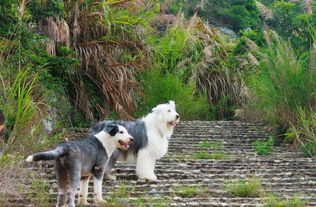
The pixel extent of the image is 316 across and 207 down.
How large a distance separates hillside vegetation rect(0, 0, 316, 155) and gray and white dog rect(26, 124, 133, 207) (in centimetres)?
183

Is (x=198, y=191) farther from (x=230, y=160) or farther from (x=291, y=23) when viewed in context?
(x=291, y=23)

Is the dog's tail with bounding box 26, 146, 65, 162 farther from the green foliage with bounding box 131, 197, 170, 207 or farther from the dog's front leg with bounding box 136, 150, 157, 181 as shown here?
the dog's front leg with bounding box 136, 150, 157, 181

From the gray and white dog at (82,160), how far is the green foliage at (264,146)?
3718mm

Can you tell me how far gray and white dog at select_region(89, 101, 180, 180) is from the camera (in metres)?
7.35

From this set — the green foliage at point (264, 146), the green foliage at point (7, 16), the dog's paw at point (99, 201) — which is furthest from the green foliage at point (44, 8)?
the dog's paw at point (99, 201)

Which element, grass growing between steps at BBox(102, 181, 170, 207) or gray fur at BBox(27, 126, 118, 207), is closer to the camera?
gray fur at BBox(27, 126, 118, 207)

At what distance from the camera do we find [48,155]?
5098mm

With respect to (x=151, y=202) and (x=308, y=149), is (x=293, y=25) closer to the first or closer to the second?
(x=308, y=149)

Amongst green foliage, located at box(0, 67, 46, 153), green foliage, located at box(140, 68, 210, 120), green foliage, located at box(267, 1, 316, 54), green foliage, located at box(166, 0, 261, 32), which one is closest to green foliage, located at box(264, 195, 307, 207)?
green foliage, located at box(0, 67, 46, 153)

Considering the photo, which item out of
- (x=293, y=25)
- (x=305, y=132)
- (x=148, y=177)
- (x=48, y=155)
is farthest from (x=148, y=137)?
(x=293, y=25)

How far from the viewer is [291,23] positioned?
1430 centimetres

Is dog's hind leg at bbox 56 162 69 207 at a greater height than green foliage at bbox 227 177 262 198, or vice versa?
dog's hind leg at bbox 56 162 69 207

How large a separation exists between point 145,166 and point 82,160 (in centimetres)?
180

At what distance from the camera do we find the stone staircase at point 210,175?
236 inches
